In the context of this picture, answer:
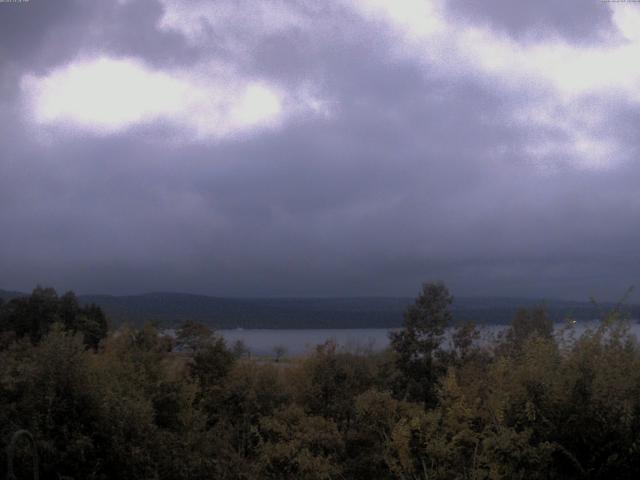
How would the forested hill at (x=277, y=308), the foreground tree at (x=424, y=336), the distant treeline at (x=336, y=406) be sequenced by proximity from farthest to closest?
1. the forested hill at (x=277, y=308)
2. the foreground tree at (x=424, y=336)
3. the distant treeline at (x=336, y=406)

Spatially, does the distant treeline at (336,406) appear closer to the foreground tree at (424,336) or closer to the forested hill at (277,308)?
the foreground tree at (424,336)

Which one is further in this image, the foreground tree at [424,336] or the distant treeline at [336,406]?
the foreground tree at [424,336]

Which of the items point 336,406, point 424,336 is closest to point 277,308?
point 424,336

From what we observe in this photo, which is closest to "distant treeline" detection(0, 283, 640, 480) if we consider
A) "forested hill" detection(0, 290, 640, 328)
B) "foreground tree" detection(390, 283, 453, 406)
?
"foreground tree" detection(390, 283, 453, 406)

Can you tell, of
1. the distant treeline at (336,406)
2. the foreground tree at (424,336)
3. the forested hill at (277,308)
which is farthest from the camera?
the forested hill at (277,308)

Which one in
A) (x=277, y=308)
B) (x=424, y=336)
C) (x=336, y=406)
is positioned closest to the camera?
(x=336, y=406)

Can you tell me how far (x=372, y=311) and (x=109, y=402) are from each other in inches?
1580

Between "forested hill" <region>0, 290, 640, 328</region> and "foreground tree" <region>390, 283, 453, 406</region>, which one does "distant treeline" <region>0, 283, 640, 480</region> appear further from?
"forested hill" <region>0, 290, 640, 328</region>

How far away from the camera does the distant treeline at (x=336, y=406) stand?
8805 millimetres

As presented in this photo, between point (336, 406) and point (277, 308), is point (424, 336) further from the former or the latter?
point (277, 308)

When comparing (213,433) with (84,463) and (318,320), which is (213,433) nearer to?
(84,463)

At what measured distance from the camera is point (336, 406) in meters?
16.1

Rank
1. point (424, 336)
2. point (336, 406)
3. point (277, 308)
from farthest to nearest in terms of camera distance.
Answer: point (277, 308)
point (424, 336)
point (336, 406)

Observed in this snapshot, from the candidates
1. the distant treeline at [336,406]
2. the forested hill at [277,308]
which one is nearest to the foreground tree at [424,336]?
the distant treeline at [336,406]
